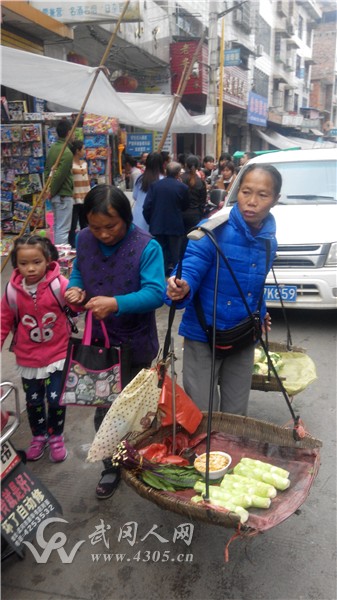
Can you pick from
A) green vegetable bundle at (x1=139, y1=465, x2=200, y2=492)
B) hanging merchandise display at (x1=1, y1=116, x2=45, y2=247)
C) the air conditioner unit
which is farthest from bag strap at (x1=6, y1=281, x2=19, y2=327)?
the air conditioner unit

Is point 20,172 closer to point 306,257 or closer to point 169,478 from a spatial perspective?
point 306,257

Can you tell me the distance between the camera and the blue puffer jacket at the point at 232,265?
86.7 inches

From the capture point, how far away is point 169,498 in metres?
1.83

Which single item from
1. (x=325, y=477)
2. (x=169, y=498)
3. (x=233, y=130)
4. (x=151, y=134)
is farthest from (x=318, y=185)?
(x=233, y=130)

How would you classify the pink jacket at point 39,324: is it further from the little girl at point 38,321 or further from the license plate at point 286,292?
the license plate at point 286,292

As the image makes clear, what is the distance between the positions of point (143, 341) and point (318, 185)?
13.6 feet

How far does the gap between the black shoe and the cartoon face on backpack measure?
2.71ft

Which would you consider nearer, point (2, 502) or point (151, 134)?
point (2, 502)

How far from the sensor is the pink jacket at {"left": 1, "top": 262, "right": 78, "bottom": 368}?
2.66 meters

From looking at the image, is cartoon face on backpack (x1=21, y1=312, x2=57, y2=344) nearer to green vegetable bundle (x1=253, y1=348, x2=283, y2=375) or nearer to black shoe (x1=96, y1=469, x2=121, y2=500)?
black shoe (x1=96, y1=469, x2=121, y2=500)

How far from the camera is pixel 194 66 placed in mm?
15953

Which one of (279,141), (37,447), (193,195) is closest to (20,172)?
(193,195)

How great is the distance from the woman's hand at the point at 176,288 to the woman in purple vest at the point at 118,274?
0.82ft

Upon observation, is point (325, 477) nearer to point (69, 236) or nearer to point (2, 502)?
point (2, 502)
